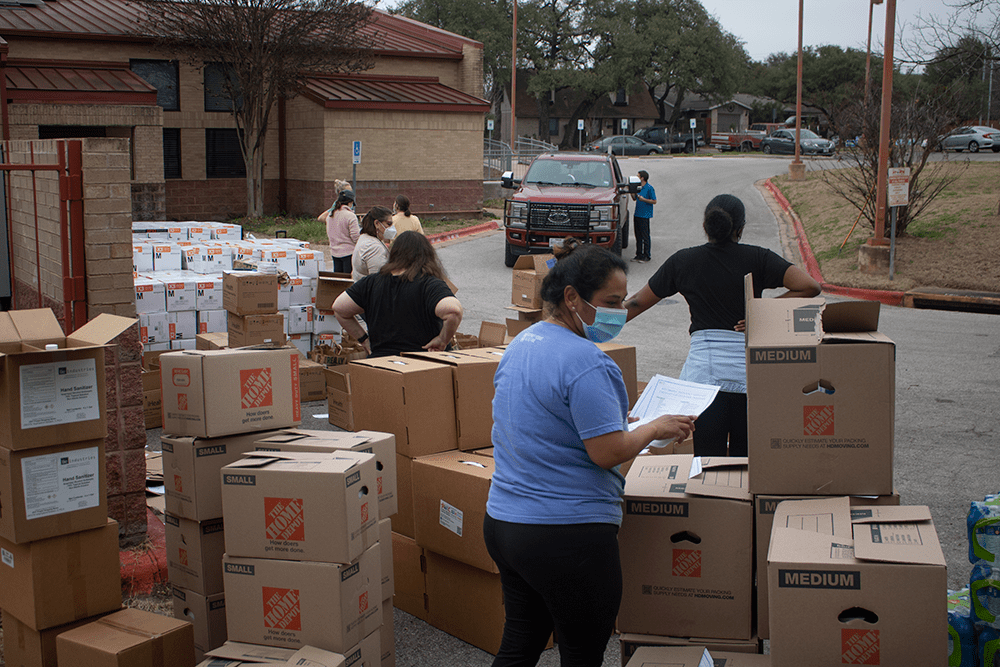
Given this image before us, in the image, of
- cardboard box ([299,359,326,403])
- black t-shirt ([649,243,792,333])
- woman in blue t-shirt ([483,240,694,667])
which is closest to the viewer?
woman in blue t-shirt ([483,240,694,667])

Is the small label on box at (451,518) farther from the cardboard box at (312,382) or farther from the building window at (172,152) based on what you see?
the building window at (172,152)

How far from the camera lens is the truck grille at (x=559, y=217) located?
54.0 ft

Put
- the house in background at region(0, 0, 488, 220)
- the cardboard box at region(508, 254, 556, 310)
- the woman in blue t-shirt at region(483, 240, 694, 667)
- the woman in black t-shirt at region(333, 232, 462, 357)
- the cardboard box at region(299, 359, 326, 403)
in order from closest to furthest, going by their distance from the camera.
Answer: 1. the woman in blue t-shirt at region(483, 240, 694, 667)
2. the woman in black t-shirt at region(333, 232, 462, 357)
3. the cardboard box at region(508, 254, 556, 310)
4. the cardboard box at region(299, 359, 326, 403)
5. the house in background at region(0, 0, 488, 220)

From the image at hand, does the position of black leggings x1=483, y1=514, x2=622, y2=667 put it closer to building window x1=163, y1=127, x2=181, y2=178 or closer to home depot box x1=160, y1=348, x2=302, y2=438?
home depot box x1=160, y1=348, x2=302, y2=438

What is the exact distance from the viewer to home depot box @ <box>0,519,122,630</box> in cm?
377

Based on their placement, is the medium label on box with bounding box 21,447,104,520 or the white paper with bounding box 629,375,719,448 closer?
the white paper with bounding box 629,375,719,448

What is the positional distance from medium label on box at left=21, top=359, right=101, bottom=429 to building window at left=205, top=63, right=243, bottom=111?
878 inches

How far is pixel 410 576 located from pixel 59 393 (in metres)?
1.99

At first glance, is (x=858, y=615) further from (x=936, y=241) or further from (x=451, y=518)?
(x=936, y=241)

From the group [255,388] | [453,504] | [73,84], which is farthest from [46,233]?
[73,84]

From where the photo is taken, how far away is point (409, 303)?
546cm

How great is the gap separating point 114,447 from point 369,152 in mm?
20570

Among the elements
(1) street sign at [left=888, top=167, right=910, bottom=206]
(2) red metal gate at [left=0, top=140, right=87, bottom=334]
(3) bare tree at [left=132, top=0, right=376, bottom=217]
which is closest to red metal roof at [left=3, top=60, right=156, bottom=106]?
(3) bare tree at [left=132, top=0, right=376, bottom=217]

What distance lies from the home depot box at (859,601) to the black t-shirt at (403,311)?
308cm
